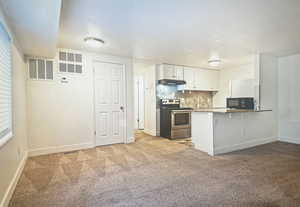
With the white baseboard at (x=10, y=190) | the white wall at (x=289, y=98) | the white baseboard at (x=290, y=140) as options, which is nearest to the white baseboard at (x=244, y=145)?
the white baseboard at (x=290, y=140)

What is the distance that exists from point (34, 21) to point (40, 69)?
173 centimetres

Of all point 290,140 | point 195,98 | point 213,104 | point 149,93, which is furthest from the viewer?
point 213,104

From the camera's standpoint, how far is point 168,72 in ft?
17.5

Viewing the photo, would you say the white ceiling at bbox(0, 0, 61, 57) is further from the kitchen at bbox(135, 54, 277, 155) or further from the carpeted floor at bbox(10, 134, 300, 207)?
the kitchen at bbox(135, 54, 277, 155)

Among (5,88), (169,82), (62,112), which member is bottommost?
(62,112)

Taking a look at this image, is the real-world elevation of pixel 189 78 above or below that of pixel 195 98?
above

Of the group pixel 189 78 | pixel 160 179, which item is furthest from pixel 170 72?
pixel 160 179

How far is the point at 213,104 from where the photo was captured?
6629 millimetres

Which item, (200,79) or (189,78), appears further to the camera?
(200,79)

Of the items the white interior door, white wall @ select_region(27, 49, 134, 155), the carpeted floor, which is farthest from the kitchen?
white wall @ select_region(27, 49, 134, 155)

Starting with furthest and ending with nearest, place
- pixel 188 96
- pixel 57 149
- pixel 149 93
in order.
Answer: pixel 188 96 → pixel 149 93 → pixel 57 149

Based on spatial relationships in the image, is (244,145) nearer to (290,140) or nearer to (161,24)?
(290,140)

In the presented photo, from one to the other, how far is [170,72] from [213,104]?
2.47 metres

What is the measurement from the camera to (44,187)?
2213mm
